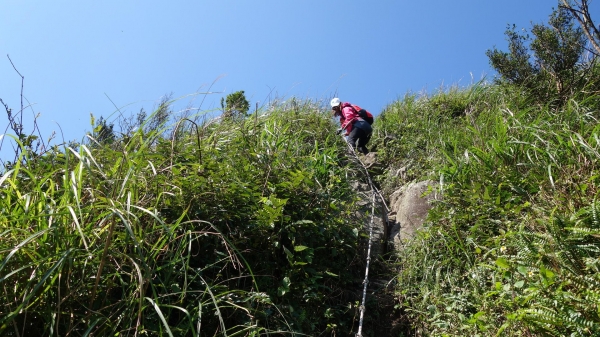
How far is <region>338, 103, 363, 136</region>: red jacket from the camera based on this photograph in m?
7.30

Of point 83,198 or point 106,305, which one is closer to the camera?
point 106,305

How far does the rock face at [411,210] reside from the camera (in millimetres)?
4246

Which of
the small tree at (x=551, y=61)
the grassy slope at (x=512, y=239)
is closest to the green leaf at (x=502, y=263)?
the grassy slope at (x=512, y=239)

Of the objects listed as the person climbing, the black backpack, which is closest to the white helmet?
the person climbing

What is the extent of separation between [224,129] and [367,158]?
7.52 feet

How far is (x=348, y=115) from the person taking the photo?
25.2 feet

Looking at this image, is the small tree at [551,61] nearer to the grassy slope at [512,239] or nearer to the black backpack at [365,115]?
the grassy slope at [512,239]

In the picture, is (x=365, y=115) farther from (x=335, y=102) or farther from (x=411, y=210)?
(x=411, y=210)

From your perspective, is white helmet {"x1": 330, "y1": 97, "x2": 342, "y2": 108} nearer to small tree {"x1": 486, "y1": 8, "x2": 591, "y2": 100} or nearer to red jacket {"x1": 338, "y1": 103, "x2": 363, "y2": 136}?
red jacket {"x1": 338, "y1": 103, "x2": 363, "y2": 136}

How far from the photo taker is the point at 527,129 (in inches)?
168

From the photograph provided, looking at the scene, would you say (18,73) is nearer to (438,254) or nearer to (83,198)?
(83,198)

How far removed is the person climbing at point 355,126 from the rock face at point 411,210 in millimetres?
2217

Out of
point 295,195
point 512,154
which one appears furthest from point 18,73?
point 512,154

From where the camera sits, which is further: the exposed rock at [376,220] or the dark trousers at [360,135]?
the dark trousers at [360,135]
